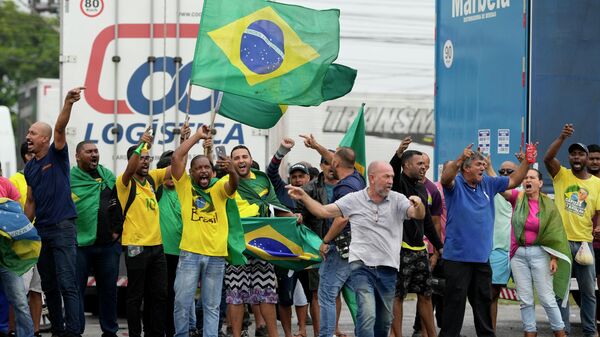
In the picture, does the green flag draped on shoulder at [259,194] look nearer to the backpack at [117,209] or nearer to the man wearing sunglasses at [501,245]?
the backpack at [117,209]

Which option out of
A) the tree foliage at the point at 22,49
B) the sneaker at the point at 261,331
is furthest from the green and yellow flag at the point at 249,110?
the tree foliage at the point at 22,49

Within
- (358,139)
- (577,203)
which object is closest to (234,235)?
(358,139)

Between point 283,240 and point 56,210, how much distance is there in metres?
2.36

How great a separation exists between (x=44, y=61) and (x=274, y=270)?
166 feet

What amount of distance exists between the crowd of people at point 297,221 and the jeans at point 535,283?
1 cm

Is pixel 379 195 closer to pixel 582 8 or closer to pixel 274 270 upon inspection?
pixel 274 270

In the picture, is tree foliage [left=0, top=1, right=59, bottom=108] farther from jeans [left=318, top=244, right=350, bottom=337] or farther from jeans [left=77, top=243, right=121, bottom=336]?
jeans [left=318, top=244, right=350, bottom=337]

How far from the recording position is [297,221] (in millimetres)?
12656

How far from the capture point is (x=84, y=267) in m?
12.5

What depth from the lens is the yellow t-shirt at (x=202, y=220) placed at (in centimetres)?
1147

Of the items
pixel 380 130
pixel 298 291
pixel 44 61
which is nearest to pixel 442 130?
pixel 298 291

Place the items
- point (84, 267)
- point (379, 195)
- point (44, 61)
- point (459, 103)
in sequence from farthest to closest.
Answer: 1. point (44, 61)
2. point (459, 103)
3. point (84, 267)
4. point (379, 195)

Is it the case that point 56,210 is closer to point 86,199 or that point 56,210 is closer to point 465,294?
point 86,199

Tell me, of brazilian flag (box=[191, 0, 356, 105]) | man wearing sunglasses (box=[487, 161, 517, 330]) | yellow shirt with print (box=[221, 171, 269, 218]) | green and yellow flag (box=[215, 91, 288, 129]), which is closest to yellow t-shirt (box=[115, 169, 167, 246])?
yellow shirt with print (box=[221, 171, 269, 218])
